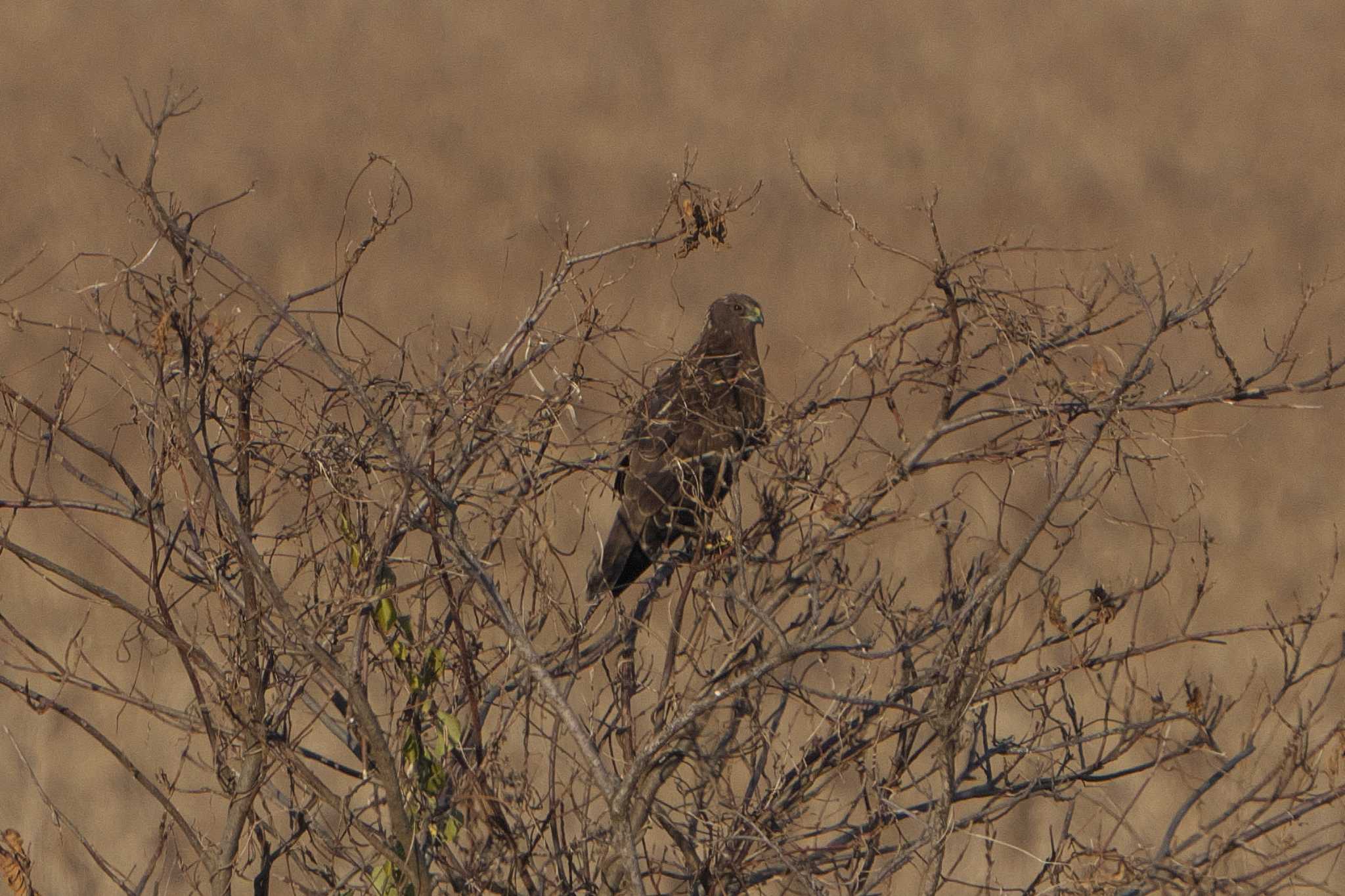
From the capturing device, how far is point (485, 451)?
2.74 metres

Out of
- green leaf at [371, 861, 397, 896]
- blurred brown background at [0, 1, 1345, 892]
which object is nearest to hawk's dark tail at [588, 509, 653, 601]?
green leaf at [371, 861, 397, 896]

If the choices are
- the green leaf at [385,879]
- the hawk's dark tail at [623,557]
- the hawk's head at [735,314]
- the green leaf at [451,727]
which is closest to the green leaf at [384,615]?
the green leaf at [451,727]

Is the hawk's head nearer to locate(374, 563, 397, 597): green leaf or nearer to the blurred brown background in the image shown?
locate(374, 563, 397, 597): green leaf

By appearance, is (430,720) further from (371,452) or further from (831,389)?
(831,389)

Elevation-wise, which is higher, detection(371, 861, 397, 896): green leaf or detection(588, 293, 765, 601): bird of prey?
detection(588, 293, 765, 601): bird of prey

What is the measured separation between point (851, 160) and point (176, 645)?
7278 mm

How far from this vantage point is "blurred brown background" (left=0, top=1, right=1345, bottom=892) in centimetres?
858

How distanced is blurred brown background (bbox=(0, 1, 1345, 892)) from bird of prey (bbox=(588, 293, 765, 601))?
2.76m

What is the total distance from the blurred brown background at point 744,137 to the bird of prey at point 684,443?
2.76m

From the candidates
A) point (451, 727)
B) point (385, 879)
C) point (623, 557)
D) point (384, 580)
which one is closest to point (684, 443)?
point (623, 557)

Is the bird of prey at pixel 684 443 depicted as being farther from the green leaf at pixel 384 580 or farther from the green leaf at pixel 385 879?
the green leaf at pixel 385 879

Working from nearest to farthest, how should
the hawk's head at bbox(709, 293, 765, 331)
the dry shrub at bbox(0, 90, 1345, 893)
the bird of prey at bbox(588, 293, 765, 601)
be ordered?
the dry shrub at bbox(0, 90, 1345, 893)
the bird of prey at bbox(588, 293, 765, 601)
the hawk's head at bbox(709, 293, 765, 331)

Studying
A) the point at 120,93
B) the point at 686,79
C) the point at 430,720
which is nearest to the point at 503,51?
the point at 686,79

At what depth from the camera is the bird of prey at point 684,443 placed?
12.1 feet
